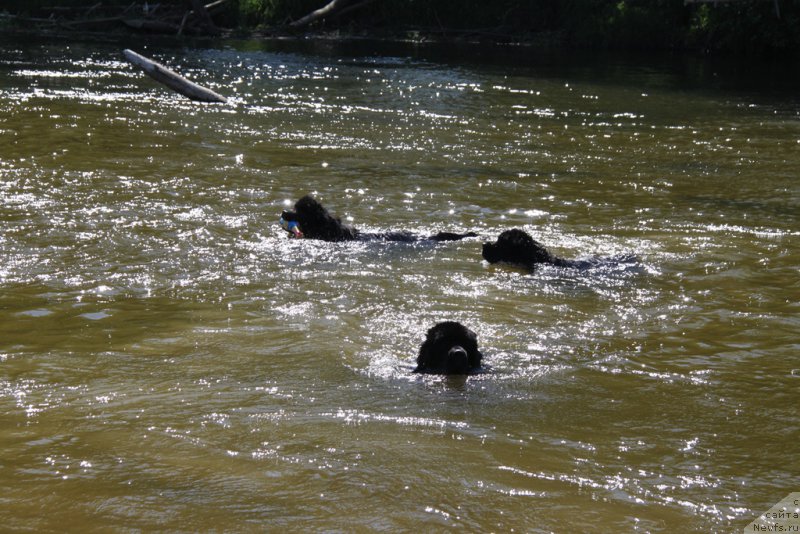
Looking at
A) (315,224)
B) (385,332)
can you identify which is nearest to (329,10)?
(315,224)

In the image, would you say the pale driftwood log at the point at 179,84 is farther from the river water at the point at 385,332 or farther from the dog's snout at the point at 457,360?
the dog's snout at the point at 457,360

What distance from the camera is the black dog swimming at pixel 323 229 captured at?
1027cm

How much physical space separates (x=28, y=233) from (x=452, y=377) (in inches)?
226

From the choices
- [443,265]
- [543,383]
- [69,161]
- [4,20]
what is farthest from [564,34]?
[543,383]

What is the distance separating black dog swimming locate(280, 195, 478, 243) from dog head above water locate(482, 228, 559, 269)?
1016mm

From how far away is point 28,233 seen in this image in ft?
33.9

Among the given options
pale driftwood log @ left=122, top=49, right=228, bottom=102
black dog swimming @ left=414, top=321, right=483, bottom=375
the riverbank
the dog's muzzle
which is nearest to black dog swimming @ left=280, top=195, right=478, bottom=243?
black dog swimming @ left=414, top=321, right=483, bottom=375

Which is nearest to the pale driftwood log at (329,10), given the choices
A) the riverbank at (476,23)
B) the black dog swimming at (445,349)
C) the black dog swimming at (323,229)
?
the riverbank at (476,23)

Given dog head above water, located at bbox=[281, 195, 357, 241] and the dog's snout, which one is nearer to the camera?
the dog's snout

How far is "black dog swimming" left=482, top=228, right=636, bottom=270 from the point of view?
9.52m

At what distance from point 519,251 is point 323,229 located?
209 cm

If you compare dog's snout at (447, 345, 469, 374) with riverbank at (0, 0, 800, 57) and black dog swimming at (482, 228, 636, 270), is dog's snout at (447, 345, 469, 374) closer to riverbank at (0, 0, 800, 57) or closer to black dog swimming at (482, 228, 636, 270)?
black dog swimming at (482, 228, 636, 270)

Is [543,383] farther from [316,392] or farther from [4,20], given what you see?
[4,20]

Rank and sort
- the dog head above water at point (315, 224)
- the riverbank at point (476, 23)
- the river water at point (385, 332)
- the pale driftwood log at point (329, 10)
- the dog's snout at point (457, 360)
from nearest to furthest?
the river water at point (385, 332) → the dog's snout at point (457, 360) → the dog head above water at point (315, 224) → the riverbank at point (476, 23) → the pale driftwood log at point (329, 10)
